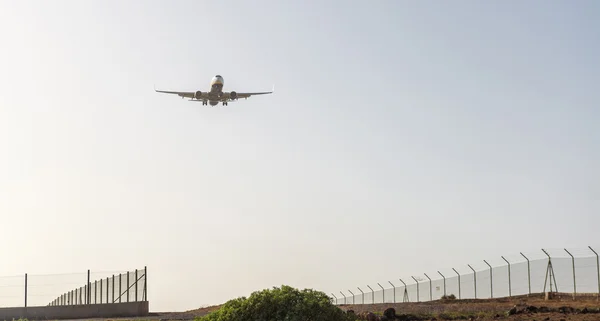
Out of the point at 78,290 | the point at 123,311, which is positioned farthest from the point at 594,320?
the point at 78,290

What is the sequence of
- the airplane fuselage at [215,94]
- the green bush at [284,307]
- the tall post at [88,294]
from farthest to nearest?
the airplane fuselage at [215,94], the tall post at [88,294], the green bush at [284,307]

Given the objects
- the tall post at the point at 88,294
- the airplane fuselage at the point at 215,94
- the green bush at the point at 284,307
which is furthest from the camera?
the airplane fuselage at the point at 215,94

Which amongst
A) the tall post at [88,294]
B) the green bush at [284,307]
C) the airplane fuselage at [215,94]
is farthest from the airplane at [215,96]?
the green bush at [284,307]

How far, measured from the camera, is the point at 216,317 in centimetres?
1934

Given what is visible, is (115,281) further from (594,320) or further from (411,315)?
(594,320)

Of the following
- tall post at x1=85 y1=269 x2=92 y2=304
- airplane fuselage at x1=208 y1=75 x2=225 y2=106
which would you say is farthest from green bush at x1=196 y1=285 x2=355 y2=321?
airplane fuselage at x1=208 y1=75 x2=225 y2=106

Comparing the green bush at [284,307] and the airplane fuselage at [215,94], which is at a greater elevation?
the airplane fuselage at [215,94]

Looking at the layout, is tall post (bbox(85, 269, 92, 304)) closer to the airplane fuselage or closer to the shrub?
the shrub

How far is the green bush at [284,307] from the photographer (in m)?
18.6

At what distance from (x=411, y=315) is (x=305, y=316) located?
11.5 meters

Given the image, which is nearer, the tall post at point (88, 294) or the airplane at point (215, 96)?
the tall post at point (88, 294)

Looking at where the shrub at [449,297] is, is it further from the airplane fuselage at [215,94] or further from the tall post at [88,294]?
the airplane fuselage at [215,94]

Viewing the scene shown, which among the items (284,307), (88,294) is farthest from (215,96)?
(284,307)

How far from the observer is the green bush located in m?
18.6
